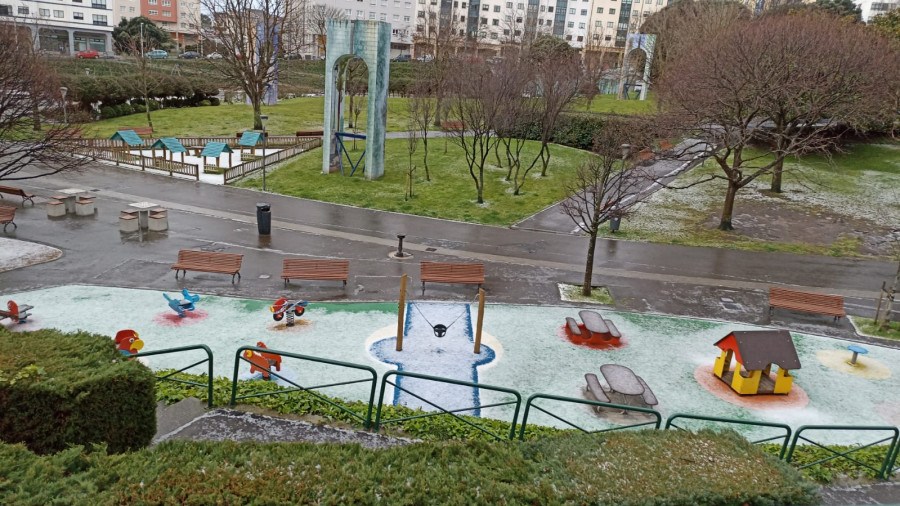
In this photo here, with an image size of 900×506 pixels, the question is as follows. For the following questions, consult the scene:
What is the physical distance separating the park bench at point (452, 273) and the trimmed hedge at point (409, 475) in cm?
→ 1191

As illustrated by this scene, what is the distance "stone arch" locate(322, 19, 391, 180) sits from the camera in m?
32.4

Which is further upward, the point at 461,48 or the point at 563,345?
the point at 461,48

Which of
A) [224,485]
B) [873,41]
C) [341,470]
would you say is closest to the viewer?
[224,485]

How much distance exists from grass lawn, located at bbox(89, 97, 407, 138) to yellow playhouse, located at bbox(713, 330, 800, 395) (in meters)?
39.8

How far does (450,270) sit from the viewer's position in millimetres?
19875

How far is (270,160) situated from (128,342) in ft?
83.8

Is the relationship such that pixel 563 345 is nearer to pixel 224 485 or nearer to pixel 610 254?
pixel 610 254

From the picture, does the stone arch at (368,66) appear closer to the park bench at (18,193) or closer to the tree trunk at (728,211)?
the park bench at (18,193)

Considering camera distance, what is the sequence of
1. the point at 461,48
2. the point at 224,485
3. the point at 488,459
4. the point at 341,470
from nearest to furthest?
the point at 224,485
the point at 341,470
the point at 488,459
the point at 461,48

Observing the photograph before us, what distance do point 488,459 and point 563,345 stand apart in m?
9.30

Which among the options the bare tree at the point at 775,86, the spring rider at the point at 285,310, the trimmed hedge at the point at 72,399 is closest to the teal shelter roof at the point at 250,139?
the bare tree at the point at 775,86

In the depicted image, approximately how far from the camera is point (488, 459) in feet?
23.5

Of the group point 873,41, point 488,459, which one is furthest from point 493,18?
point 488,459

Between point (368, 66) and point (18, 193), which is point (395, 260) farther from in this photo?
point (18, 193)
